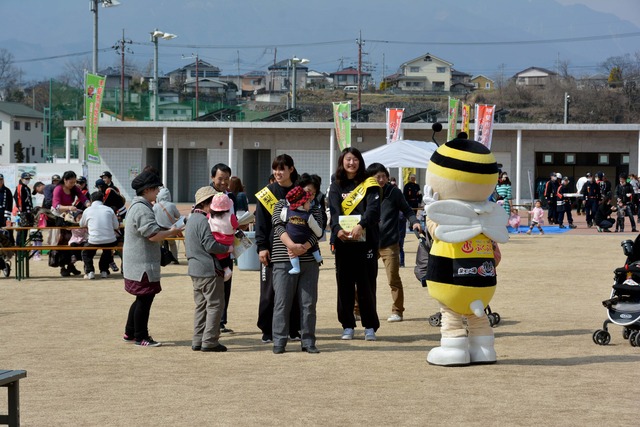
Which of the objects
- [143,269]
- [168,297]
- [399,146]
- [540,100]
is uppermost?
[540,100]

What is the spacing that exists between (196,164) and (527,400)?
132 ft

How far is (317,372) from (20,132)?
3272 inches

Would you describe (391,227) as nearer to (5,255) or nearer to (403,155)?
(5,255)

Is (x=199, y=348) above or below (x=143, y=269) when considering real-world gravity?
below

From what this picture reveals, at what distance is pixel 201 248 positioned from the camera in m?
9.02

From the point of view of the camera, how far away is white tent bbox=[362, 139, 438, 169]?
65.4 ft

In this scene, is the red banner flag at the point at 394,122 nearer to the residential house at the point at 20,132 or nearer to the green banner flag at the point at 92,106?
the green banner flag at the point at 92,106

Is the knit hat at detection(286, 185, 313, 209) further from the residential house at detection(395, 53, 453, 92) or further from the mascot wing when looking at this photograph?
the residential house at detection(395, 53, 453, 92)

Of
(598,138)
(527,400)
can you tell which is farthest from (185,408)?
(598,138)

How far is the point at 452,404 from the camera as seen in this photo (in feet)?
22.1

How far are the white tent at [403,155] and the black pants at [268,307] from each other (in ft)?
33.8

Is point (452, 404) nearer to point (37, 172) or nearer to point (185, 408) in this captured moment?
point (185, 408)

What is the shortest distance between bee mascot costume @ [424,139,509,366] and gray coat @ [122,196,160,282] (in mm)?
2662

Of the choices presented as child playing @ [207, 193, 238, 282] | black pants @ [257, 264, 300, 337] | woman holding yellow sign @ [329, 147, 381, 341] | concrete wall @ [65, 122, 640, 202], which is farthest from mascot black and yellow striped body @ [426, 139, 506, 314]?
concrete wall @ [65, 122, 640, 202]
